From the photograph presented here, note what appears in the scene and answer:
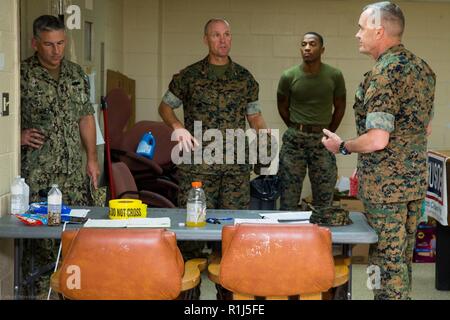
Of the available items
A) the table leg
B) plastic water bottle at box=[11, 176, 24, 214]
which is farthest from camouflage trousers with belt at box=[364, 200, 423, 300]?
plastic water bottle at box=[11, 176, 24, 214]

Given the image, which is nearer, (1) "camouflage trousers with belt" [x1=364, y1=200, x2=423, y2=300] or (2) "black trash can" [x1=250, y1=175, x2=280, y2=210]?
(1) "camouflage trousers with belt" [x1=364, y1=200, x2=423, y2=300]

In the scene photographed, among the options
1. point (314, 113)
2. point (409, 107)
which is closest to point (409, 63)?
point (409, 107)

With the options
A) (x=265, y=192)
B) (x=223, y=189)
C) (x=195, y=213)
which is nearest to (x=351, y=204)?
(x=265, y=192)

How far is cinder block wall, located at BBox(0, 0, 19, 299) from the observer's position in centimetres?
379

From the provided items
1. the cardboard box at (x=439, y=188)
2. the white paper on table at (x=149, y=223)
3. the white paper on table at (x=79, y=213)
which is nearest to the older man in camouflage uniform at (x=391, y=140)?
the white paper on table at (x=149, y=223)

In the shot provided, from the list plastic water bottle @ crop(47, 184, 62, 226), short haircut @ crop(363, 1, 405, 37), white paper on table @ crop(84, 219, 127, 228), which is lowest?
white paper on table @ crop(84, 219, 127, 228)

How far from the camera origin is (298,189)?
626cm

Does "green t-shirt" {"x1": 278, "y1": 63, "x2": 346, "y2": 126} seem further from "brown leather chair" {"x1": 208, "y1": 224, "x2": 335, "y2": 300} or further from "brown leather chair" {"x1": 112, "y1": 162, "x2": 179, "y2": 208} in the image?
"brown leather chair" {"x1": 208, "y1": 224, "x2": 335, "y2": 300}

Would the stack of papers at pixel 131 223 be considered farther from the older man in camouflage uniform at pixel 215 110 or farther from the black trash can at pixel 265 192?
the black trash can at pixel 265 192

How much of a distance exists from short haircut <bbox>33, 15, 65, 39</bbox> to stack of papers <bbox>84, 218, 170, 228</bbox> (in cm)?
127

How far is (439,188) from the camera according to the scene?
5.26 meters

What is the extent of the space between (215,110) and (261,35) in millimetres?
2698

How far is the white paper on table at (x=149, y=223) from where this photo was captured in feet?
11.5

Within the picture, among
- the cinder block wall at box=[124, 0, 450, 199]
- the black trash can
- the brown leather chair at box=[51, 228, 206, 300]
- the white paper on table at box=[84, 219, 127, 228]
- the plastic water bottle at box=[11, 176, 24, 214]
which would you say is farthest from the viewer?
the cinder block wall at box=[124, 0, 450, 199]
